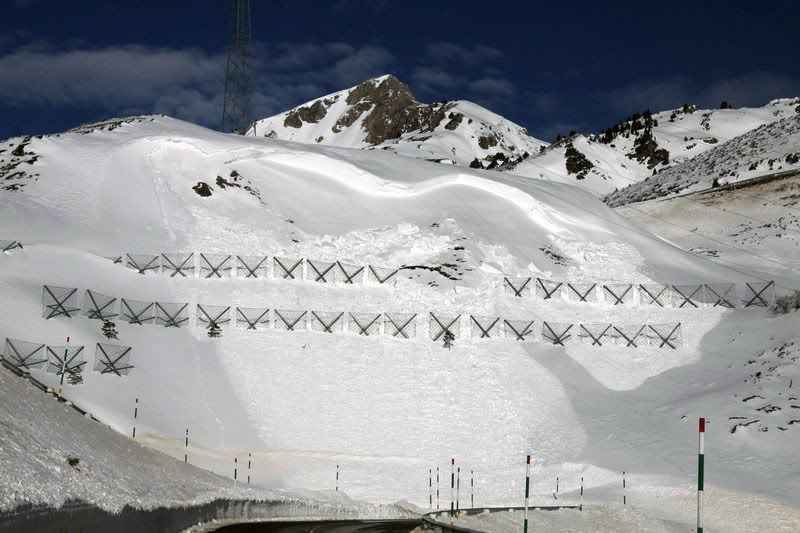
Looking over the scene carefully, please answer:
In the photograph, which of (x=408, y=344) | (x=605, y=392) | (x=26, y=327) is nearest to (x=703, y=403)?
(x=605, y=392)

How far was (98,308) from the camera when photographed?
43.5 meters

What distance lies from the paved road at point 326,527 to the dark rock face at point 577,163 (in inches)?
4685

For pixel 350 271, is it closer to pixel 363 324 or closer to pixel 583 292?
pixel 363 324

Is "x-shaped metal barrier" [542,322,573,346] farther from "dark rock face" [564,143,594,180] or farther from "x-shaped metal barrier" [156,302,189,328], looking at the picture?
"dark rock face" [564,143,594,180]

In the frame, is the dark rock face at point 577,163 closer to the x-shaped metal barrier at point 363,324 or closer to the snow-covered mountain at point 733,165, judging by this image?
the snow-covered mountain at point 733,165

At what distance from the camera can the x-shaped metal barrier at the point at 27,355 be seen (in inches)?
1403

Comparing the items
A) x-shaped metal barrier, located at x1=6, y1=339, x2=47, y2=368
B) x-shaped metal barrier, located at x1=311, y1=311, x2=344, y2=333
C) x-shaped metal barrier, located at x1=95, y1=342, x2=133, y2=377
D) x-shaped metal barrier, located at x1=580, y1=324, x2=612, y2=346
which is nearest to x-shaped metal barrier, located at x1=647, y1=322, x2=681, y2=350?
x-shaped metal barrier, located at x1=580, y1=324, x2=612, y2=346

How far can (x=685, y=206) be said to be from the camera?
3482 inches

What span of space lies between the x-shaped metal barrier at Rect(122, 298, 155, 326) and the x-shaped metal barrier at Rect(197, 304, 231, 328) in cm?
271

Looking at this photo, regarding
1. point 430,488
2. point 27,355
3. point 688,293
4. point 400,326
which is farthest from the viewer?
point 688,293

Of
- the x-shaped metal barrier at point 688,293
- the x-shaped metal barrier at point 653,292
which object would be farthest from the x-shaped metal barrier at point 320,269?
the x-shaped metal barrier at point 688,293

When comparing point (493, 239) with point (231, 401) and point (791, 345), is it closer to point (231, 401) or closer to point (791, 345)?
point (791, 345)

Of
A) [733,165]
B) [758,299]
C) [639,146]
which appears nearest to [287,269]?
[758,299]

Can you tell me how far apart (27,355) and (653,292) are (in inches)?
1549
